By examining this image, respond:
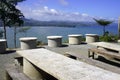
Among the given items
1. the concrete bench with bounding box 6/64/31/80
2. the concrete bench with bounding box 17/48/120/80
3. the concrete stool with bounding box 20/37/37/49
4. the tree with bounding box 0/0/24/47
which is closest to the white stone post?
the concrete bench with bounding box 17/48/120/80

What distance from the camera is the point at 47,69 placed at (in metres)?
5.15

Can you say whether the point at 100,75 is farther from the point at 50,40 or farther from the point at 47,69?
the point at 50,40

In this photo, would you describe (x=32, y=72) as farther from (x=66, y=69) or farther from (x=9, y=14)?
(x=9, y=14)

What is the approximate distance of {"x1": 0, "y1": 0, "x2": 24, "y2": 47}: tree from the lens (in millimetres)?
19734

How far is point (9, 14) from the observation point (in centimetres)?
2003

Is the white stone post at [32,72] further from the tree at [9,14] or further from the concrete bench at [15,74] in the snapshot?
the tree at [9,14]

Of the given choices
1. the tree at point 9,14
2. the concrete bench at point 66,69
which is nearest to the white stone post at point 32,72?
the concrete bench at point 66,69

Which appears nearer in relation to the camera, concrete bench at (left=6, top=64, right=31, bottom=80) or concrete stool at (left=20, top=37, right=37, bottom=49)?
concrete bench at (left=6, top=64, right=31, bottom=80)

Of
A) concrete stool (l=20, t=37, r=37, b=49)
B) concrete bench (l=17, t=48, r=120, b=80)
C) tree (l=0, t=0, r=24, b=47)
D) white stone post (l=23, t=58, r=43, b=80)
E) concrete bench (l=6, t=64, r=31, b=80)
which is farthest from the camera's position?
tree (l=0, t=0, r=24, b=47)

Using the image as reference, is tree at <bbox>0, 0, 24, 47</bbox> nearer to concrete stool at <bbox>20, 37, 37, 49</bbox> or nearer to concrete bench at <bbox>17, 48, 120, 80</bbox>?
concrete stool at <bbox>20, 37, 37, 49</bbox>

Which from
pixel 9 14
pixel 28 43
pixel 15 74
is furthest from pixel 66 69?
pixel 9 14

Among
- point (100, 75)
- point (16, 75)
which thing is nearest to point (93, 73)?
point (100, 75)

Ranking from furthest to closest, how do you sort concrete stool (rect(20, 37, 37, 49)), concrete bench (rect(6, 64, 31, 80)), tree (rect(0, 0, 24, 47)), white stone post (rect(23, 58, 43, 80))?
tree (rect(0, 0, 24, 47))
concrete stool (rect(20, 37, 37, 49))
white stone post (rect(23, 58, 43, 80))
concrete bench (rect(6, 64, 31, 80))

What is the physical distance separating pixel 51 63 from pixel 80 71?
104 cm
